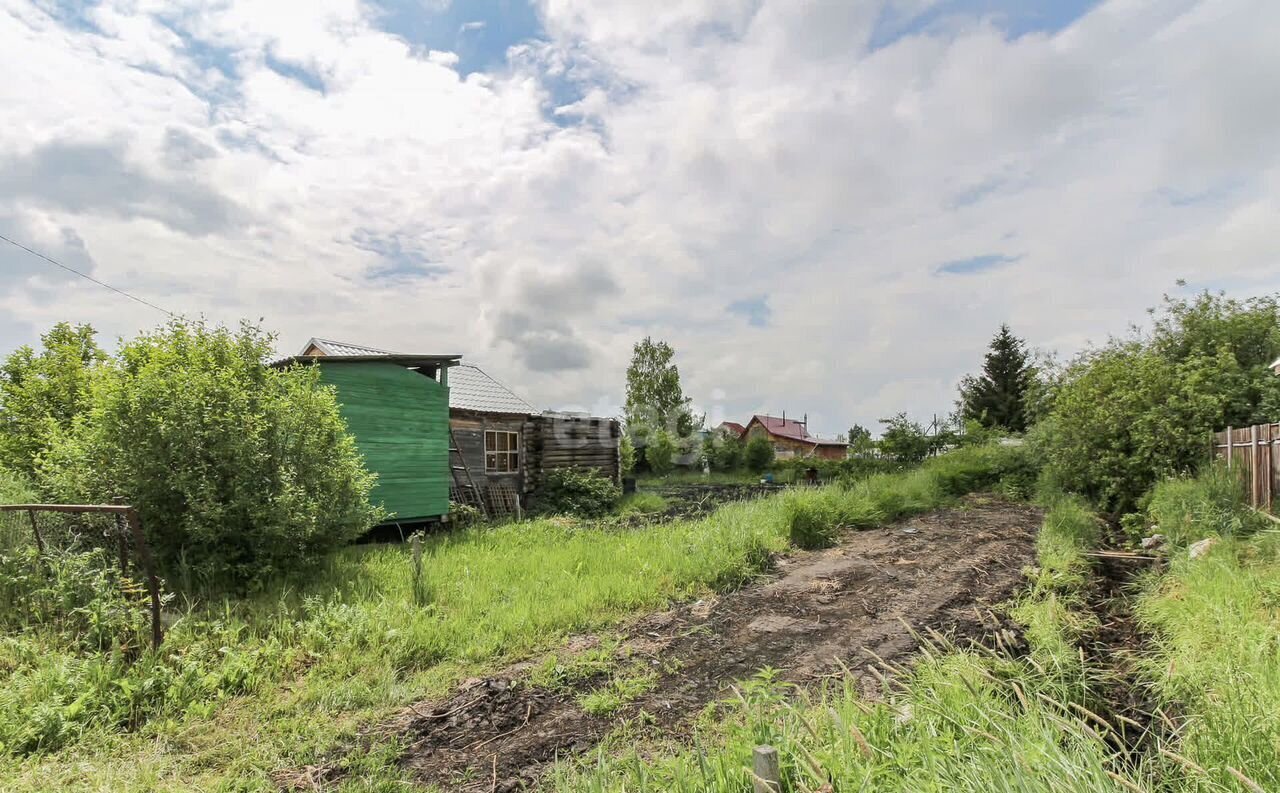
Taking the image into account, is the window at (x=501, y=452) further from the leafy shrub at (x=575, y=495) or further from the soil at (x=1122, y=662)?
the soil at (x=1122, y=662)

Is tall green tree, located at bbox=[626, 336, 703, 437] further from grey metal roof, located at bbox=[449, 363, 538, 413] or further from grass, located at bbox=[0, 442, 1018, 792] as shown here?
grass, located at bbox=[0, 442, 1018, 792]

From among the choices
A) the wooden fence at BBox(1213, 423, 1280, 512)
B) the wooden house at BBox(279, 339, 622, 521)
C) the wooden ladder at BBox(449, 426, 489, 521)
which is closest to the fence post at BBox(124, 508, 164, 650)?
the wooden house at BBox(279, 339, 622, 521)

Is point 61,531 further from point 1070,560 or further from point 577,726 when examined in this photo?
point 1070,560

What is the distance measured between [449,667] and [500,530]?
680cm

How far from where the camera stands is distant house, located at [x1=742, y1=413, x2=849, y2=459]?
46844mm

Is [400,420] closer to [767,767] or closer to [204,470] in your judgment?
[204,470]

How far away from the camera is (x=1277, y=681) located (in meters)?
3.14

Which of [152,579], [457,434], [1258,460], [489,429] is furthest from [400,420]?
[1258,460]

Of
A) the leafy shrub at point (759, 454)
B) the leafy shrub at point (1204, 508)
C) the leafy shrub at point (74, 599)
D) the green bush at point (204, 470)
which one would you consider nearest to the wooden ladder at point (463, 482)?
the green bush at point (204, 470)

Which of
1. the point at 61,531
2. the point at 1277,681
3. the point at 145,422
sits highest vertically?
the point at 145,422

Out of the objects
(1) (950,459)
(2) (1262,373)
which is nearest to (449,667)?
(2) (1262,373)

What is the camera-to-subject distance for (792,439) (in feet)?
165

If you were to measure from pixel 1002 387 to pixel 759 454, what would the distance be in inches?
542

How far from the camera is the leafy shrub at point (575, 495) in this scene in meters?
16.5
